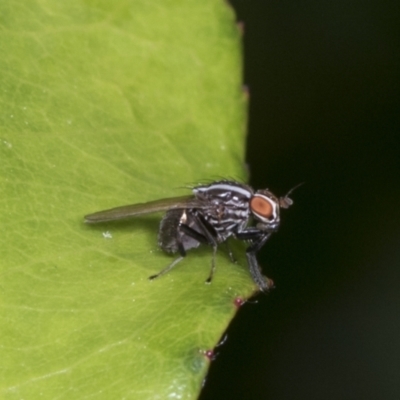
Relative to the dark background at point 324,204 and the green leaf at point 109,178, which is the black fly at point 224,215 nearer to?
the green leaf at point 109,178

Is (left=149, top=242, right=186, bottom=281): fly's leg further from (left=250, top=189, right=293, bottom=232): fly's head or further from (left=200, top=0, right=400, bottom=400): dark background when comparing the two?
(left=200, top=0, right=400, bottom=400): dark background

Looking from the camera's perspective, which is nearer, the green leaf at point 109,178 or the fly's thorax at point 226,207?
the green leaf at point 109,178

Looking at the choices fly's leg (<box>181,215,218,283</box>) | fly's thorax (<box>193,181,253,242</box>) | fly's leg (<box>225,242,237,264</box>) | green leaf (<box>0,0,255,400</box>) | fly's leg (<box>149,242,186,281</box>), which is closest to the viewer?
green leaf (<box>0,0,255,400</box>)

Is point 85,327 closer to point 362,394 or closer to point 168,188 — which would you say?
point 168,188

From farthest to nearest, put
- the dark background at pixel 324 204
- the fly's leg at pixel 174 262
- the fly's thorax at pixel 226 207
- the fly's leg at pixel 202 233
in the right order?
1. the dark background at pixel 324 204
2. the fly's thorax at pixel 226 207
3. the fly's leg at pixel 202 233
4. the fly's leg at pixel 174 262

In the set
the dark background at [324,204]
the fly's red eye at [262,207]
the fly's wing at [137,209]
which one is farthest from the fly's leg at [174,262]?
the dark background at [324,204]

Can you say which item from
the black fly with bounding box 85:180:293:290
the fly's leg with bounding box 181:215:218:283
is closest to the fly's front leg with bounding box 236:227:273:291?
the black fly with bounding box 85:180:293:290
